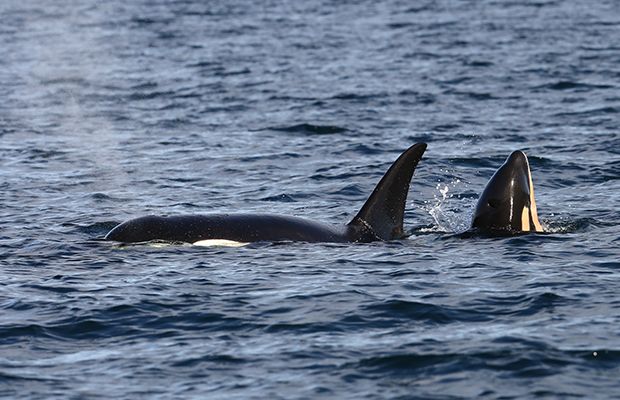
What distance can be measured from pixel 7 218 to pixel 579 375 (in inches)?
397

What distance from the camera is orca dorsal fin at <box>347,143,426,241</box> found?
1706 cm

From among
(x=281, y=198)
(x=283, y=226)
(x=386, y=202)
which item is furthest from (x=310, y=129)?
(x=283, y=226)

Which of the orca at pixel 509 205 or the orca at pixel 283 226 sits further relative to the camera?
the orca at pixel 509 205

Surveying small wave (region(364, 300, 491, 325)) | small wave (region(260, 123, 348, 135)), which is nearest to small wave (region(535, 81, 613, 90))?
small wave (region(260, 123, 348, 135))

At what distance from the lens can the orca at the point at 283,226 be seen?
16.6 metres

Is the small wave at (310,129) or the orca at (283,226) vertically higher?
the orca at (283,226)

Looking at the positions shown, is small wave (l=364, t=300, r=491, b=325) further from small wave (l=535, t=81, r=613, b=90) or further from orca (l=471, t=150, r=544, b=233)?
small wave (l=535, t=81, r=613, b=90)

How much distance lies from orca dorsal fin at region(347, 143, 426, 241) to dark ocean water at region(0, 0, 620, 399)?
0.41 metres

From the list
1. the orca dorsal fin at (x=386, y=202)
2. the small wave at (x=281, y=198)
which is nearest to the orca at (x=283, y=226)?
the orca dorsal fin at (x=386, y=202)

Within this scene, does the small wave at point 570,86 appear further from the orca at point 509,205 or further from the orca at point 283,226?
the orca at point 283,226

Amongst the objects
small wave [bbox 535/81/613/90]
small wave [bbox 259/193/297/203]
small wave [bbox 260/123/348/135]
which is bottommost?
small wave [bbox 535/81/613/90]

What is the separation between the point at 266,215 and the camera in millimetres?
17125

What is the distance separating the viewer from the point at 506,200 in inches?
694

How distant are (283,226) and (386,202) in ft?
4.18
